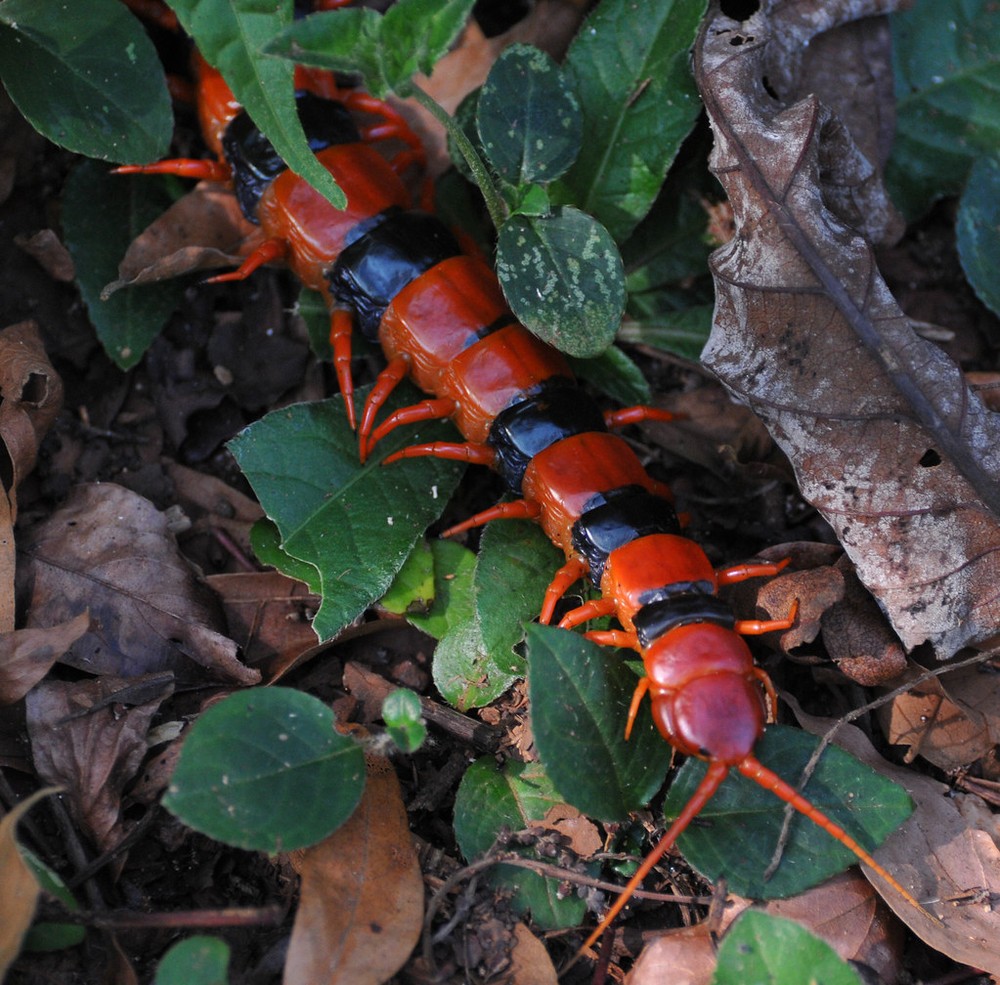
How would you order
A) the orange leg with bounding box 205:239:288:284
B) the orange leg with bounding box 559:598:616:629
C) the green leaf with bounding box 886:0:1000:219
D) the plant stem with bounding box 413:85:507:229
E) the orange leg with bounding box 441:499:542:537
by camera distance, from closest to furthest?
the plant stem with bounding box 413:85:507:229 → the orange leg with bounding box 559:598:616:629 → the orange leg with bounding box 441:499:542:537 → the orange leg with bounding box 205:239:288:284 → the green leaf with bounding box 886:0:1000:219

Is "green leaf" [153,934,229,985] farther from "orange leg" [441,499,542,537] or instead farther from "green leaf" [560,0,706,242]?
"green leaf" [560,0,706,242]

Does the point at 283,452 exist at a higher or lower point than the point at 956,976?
higher

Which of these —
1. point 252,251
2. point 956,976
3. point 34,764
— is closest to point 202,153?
point 252,251

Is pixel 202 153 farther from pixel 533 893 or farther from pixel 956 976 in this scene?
pixel 956 976

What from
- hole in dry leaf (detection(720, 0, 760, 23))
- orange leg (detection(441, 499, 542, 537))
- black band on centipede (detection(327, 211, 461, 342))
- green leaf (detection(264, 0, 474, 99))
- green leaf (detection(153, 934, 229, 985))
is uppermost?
green leaf (detection(264, 0, 474, 99))

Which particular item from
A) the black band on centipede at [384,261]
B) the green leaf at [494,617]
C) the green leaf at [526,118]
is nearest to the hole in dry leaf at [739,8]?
the green leaf at [526,118]

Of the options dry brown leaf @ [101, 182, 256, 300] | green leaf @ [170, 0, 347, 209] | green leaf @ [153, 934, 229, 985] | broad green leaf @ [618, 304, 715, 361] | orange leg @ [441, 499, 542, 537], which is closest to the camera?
green leaf @ [153, 934, 229, 985]

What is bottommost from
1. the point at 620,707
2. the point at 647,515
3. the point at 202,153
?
the point at 620,707

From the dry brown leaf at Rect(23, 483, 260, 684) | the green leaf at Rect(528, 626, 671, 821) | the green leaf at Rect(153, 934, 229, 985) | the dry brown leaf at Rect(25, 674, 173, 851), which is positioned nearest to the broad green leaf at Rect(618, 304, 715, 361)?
the green leaf at Rect(528, 626, 671, 821)
